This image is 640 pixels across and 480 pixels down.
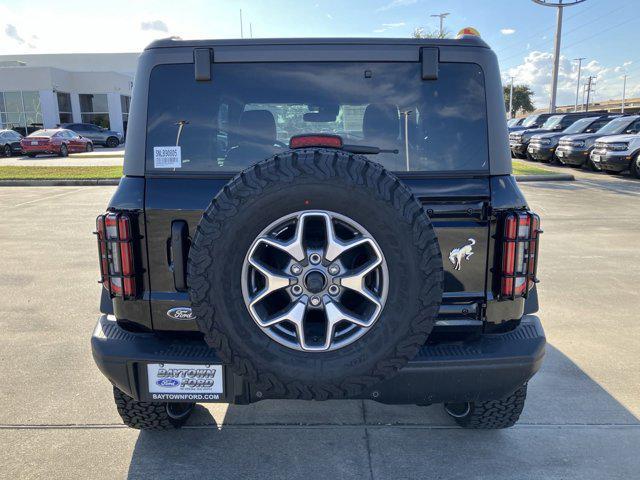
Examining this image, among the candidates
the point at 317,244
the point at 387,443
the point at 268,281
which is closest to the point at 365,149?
the point at 317,244

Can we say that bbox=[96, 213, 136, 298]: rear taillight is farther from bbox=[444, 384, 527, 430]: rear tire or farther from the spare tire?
bbox=[444, 384, 527, 430]: rear tire

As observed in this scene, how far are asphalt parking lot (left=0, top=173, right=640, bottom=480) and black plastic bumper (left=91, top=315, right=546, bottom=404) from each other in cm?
55

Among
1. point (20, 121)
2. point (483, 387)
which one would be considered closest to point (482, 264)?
point (483, 387)

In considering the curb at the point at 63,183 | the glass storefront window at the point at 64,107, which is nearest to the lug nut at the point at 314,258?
the curb at the point at 63,183

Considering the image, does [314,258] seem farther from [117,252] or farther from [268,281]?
[117,252]

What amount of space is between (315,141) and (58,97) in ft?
140

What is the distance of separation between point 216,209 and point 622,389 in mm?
2998

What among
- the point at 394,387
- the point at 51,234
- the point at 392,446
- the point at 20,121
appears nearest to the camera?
the point at 394,387

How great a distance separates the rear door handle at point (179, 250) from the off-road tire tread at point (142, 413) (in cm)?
88

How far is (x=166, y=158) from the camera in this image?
244cm

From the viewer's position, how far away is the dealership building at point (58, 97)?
3656cm

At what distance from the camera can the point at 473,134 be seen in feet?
8.04

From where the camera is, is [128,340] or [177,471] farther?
[177,471]

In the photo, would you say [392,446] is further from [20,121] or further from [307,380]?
[20,121]
